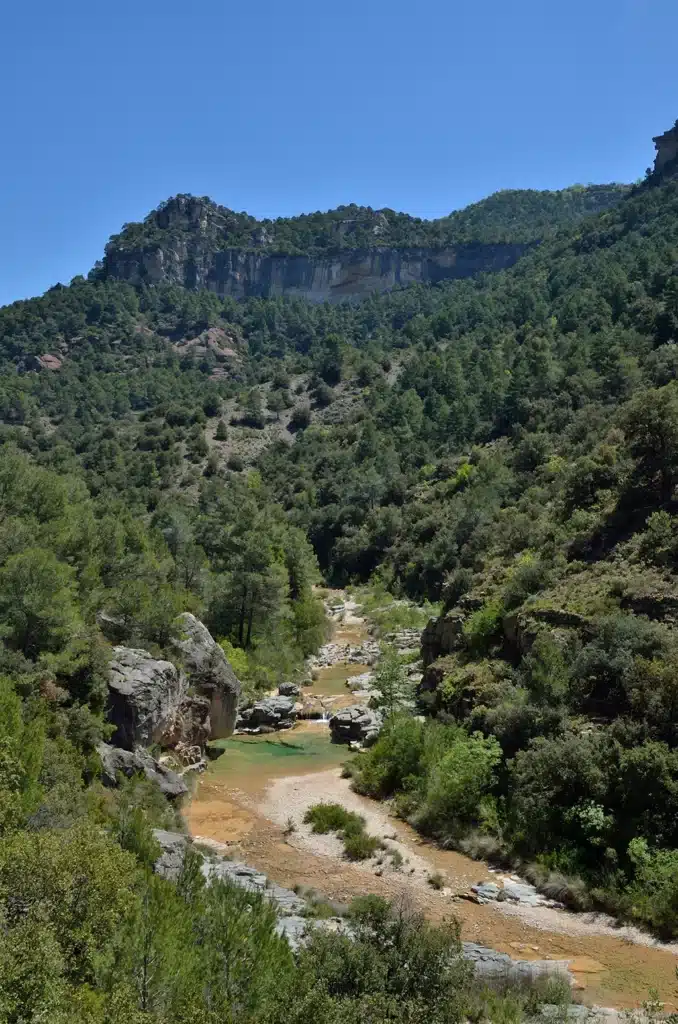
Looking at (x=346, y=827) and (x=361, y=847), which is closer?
(x=361, y=847)

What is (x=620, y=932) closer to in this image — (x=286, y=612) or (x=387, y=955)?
(x=387, y=955)

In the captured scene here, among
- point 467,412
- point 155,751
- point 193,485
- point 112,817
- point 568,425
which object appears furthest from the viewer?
point 193,485

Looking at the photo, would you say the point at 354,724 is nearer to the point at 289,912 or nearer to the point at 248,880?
the point at 248,880

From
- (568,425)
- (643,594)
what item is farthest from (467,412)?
(643,594)

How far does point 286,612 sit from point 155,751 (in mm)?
17340

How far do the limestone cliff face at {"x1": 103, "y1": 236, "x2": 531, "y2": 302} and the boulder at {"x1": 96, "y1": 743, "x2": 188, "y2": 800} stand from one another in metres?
135

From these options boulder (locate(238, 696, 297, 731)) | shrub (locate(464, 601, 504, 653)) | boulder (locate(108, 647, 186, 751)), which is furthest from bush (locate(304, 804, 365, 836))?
boulder (locate(238, 696, 297, 731))

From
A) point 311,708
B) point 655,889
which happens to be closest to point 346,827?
point 655,889

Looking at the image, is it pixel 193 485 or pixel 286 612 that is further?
pixel 193 485

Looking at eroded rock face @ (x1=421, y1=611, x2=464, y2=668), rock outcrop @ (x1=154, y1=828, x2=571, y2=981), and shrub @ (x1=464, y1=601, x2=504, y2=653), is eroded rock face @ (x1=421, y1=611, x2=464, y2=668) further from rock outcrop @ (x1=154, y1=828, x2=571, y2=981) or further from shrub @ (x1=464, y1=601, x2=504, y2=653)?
rock outcrop @ (x1=154, y1=828, x2=571, y2=981)

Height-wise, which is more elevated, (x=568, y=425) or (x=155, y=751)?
(x=568, y=425)

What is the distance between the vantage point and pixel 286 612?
40.0 meters

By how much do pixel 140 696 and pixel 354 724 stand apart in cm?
910

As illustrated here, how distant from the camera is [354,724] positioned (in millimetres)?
27828
